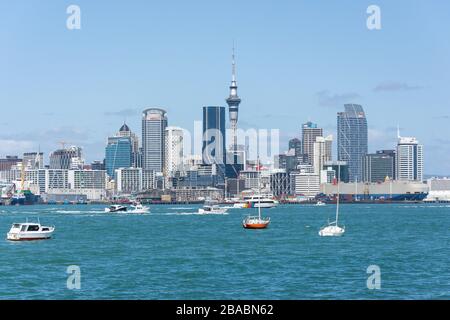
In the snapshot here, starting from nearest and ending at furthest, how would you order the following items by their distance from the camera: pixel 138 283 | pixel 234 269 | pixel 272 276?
pixel 138 283 < pixel 272 276 < pixel 234 269

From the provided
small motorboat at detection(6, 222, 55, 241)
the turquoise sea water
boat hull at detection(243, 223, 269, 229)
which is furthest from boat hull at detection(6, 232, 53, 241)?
boat hull at detection(243, 223, 269, 229)

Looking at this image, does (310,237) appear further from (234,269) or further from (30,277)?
(30,277)

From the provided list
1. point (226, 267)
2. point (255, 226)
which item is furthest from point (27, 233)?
point (226, 267)

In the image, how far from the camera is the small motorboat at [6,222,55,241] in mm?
58688

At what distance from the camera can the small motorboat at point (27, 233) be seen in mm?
58688

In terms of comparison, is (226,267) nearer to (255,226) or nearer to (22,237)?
(22,237)

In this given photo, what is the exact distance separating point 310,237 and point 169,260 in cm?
2363

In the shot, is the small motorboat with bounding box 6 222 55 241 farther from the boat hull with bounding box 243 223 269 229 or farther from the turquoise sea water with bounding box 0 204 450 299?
the boat hull with bounding box 243 223 269 229

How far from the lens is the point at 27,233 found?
193ft

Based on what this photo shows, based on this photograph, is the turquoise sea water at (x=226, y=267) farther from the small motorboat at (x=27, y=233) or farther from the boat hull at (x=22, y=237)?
the small motorboat at (x=27, y=233)

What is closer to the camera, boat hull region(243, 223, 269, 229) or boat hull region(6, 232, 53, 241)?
boat hull region(6, 232, 53, 241)
